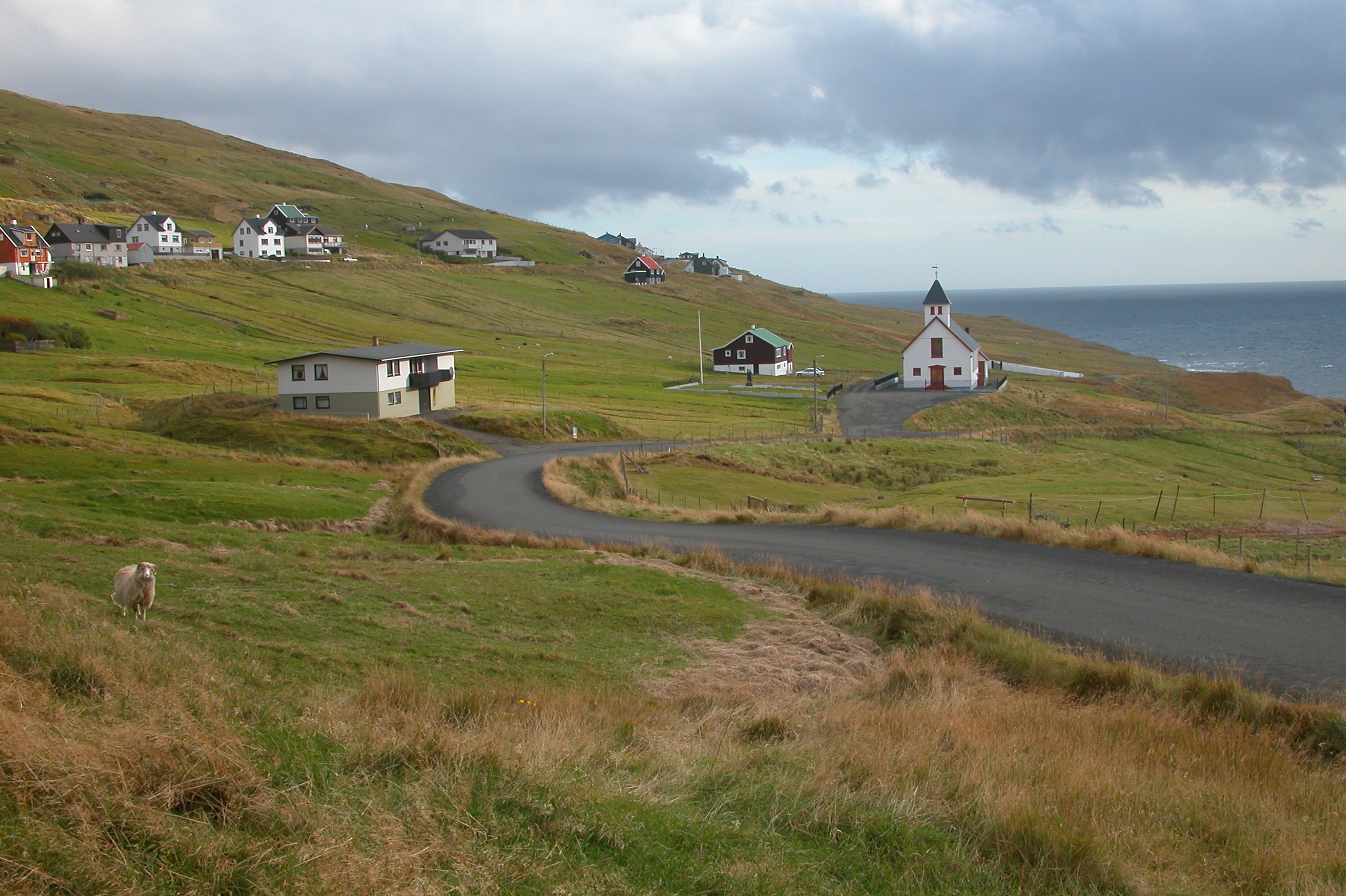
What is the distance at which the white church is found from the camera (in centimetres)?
8806

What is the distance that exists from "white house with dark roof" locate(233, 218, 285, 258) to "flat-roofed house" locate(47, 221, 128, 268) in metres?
22.9

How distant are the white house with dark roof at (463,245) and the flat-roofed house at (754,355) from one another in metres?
97.8

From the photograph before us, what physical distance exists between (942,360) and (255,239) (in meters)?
117

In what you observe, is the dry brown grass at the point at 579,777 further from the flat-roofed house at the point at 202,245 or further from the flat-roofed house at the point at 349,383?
the flat-roofed house at the point at 202,245

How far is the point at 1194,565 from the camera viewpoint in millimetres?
20641

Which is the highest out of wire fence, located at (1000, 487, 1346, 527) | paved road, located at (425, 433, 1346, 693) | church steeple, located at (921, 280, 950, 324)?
church steeple, located at (921, 280, 950, 324)

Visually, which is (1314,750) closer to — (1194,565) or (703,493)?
(1194,565)

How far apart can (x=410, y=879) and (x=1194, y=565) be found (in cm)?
1965

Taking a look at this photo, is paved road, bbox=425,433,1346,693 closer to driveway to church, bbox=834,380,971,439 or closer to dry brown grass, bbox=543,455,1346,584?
dry brown grass, bbox=543,455,1346,584

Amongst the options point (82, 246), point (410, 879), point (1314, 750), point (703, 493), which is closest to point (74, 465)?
point (703, 493)

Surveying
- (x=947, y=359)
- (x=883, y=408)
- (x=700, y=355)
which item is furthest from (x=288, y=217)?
(x=883, y=408)

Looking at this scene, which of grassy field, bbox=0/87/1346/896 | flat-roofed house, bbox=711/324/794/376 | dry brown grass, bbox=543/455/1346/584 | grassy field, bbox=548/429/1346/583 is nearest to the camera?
grassy field, bbox=0/87/1346/896

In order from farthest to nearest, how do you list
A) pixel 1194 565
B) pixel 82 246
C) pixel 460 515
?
pixel 82 246
pixel 460 515
pixel 1194 565

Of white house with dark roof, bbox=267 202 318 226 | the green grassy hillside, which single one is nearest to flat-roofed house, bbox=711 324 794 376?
the green grassy hillside
